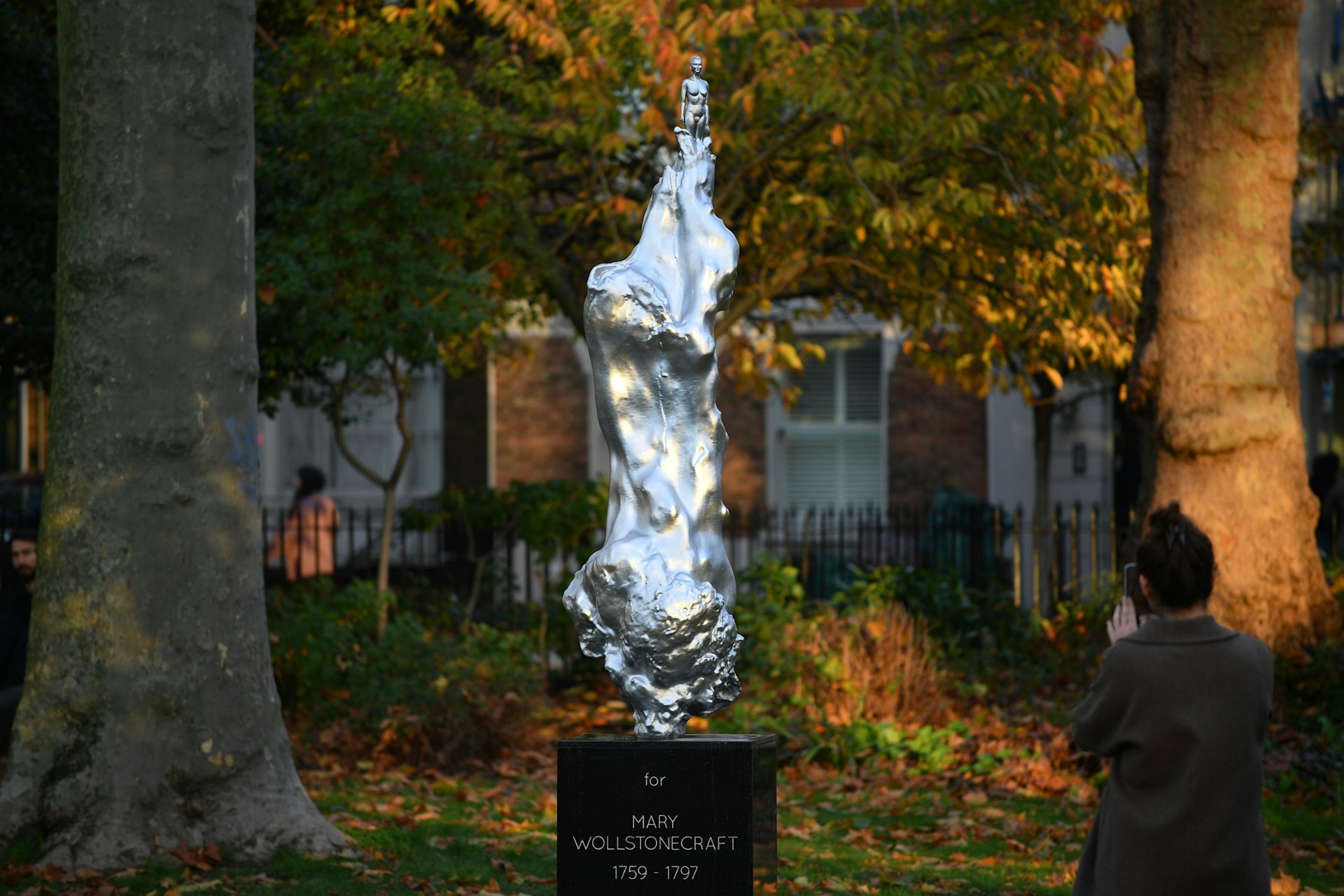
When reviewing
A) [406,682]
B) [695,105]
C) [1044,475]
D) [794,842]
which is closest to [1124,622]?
[695,105]

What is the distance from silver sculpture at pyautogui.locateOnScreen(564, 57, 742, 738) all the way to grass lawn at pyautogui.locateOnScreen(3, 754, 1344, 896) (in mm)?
1833

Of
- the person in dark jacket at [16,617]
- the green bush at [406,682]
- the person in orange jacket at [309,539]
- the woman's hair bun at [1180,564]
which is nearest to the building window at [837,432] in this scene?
the person in orange jacket at [309,539]

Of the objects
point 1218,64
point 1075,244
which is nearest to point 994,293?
point 1075,244

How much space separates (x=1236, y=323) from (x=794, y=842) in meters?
4.09

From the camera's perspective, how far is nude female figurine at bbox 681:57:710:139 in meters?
5.99

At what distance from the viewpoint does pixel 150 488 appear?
7410 millimetres

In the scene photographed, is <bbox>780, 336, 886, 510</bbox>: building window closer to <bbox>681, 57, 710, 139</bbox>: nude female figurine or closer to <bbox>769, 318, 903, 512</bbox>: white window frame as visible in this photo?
<bbox>769, 318, 903, 512</bbox>: white window frame

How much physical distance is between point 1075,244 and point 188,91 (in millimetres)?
6937

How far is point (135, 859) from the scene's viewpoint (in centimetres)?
709

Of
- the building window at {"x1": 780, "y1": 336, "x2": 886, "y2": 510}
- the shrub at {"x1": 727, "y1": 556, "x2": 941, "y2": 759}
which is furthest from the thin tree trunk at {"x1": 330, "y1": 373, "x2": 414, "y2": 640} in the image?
the building window at {"x1": 780, "y1": 336, "x2": 886, "y2": 510}

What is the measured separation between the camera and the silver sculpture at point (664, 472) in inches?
220

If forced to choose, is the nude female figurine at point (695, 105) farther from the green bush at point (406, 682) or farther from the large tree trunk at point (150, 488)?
the green bush at point (406, 682)

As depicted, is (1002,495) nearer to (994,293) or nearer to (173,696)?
(994,293)

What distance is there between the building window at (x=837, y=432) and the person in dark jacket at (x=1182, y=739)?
650 inches
